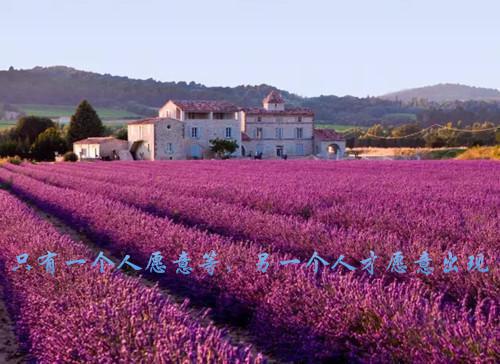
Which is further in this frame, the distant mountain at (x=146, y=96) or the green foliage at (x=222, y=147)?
the distant mountain at (x=146, y=96)

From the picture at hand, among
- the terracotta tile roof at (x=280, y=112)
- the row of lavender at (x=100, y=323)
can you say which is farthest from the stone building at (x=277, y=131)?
the row of lavender at (x=100, y=323)

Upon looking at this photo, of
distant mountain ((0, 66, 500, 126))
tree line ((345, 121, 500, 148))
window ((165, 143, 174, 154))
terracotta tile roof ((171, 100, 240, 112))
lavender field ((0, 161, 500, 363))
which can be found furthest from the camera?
distant mountain ((0, 66, 500, 126))

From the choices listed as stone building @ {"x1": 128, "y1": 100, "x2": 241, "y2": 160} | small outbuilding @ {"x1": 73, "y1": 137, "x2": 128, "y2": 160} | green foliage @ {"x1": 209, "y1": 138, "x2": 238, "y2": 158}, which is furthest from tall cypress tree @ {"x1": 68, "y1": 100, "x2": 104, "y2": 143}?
green foliage @ {"x1": 209, "y1": 138, "x2": 238, "y2": 158}

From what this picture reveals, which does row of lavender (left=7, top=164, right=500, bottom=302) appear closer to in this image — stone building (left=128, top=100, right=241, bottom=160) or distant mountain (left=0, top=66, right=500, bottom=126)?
stone building (left=128, top=100, right=241, bottom=160)

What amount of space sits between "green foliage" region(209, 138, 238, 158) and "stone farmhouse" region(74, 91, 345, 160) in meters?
0.72

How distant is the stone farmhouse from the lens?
43531 mm

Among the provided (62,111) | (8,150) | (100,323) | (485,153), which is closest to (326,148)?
(485,153)

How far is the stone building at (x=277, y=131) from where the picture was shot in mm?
49469

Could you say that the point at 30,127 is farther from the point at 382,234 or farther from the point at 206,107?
the point at 382,234

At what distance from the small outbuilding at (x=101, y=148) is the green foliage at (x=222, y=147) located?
23.0 ft

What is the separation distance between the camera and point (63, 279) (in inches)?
152

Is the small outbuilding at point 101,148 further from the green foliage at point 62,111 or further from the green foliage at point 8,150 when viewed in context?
Answer: the green foliage at point 62,111

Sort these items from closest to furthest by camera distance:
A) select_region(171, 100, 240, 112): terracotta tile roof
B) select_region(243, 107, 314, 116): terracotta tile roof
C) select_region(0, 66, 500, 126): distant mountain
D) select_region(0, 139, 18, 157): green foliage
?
select_region(171, 100, 240, 112): terracotta tile roof, select_region(0, 139, 18, 157): green foliage, select_region(243, 107, 314, 116): terracotta tile roof, select_region(0, 66, 500, 126): distant mountain

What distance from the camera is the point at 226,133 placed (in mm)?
45625
